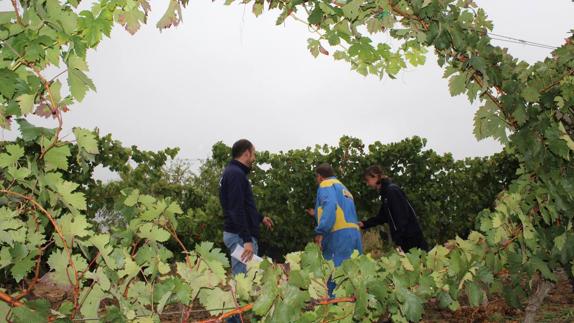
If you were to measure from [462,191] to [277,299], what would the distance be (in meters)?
7.98

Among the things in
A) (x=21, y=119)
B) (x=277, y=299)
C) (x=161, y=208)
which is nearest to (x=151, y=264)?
(x=161, y=208)

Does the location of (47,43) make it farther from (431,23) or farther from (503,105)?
(503,105)

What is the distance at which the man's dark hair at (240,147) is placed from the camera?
4.74 metres

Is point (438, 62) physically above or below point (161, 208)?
above

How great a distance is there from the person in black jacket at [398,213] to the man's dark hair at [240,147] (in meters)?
1.77

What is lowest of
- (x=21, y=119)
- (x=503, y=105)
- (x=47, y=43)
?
(x=21, y=119)

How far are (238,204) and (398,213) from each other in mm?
2069

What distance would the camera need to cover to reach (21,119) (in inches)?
61.6

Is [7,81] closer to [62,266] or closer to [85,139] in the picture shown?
[85,139]

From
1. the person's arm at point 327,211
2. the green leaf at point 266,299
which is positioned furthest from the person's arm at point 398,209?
the green leaf at point 266,299

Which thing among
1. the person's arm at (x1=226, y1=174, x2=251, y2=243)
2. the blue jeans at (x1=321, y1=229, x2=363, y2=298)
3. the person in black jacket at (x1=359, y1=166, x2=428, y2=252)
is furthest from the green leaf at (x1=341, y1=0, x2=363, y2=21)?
the person in black jacket at (x1=359, y1=166, x2=428, y2=252)

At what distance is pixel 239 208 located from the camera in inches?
174

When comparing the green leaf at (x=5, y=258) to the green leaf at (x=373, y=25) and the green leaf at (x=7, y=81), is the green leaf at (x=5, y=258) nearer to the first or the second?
the green leaf at (x=7, y=81)

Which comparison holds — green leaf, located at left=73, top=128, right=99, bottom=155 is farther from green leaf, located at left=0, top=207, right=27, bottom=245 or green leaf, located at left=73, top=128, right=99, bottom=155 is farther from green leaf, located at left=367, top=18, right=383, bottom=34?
green leaf, located at left=367, top=18, right=383, bottom=34
